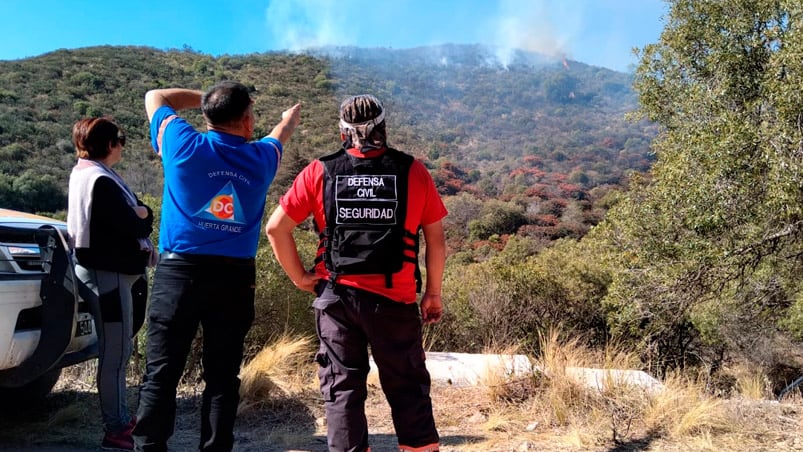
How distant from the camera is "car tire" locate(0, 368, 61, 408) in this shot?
4105 millimetres

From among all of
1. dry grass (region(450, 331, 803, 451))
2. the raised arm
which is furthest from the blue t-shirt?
dry grass (region(450, 331, 803, 451))

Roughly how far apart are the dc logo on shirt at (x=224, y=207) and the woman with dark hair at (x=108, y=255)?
0.78 m

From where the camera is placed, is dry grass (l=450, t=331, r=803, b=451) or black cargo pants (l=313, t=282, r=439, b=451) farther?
dry grass (l=450, t=331, r=803, b=451)

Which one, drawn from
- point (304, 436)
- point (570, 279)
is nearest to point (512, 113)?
point (570, 279)

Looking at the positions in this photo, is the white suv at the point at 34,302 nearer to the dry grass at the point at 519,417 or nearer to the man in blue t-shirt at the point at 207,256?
the dry grass at the point at 519,417

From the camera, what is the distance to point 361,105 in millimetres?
2621

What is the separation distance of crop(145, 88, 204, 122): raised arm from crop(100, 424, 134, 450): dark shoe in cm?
168

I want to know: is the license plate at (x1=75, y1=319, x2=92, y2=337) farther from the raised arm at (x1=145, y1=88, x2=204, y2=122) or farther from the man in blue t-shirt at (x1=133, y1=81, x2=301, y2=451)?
the raised arm at (x1=145, y1=88, x2=204, y2=122)

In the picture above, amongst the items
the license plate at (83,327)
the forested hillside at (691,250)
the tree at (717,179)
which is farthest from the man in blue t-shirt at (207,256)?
the tree at (717,179)

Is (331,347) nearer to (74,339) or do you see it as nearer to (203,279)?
(203,279)

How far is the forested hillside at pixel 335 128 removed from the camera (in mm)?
30562

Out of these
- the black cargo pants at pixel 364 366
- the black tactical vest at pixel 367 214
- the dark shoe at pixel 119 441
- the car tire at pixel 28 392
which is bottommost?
the dark shoe at pixel 119 441

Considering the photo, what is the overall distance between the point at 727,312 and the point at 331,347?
27.6 feet

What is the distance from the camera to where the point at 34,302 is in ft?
10.3
